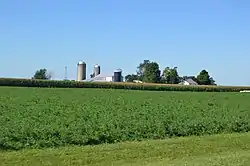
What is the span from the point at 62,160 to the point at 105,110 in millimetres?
16301

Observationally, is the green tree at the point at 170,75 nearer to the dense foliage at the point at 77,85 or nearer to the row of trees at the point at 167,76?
the row of trees at the point at 167,76

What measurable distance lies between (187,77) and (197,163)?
415 ft

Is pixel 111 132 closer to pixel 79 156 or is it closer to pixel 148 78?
pixel 79 156

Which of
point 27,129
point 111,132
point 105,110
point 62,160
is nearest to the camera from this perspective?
point 62,160

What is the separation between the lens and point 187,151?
1512 cm

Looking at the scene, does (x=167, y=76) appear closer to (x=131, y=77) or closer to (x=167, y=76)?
(x=167, y=76)

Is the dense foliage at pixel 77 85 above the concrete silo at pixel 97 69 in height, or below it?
below

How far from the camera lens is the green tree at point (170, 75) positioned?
134 m

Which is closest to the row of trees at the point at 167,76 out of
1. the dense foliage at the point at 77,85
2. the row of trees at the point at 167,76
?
the row of trees at the point at 167,76

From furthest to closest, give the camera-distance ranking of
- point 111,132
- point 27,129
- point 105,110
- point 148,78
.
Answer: point 148,78 < point 105,110 < point 111,132 < point 27,129

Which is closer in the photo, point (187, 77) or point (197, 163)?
point (197, 163)

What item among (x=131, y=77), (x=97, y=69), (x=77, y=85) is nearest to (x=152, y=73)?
(x=131, y=77)

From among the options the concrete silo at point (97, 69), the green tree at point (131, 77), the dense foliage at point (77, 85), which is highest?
the concrete silo at point (97, 69)

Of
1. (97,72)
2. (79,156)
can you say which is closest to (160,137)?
(79,156)
